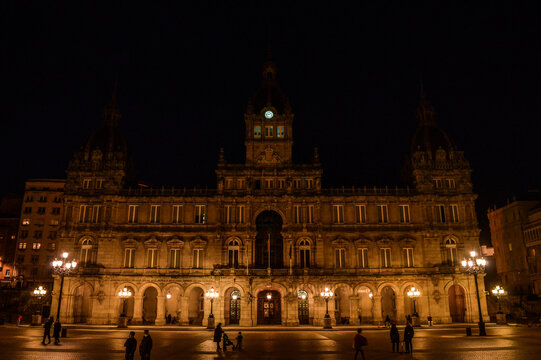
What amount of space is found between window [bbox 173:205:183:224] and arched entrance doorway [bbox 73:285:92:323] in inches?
620

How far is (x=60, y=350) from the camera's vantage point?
31328 mm

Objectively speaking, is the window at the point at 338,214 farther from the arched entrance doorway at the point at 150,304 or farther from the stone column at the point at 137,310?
the stone column at the point at 137,310

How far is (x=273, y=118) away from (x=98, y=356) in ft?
166

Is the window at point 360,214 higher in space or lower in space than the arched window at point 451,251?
higher

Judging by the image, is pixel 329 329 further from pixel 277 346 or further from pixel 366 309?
pixel 277 346

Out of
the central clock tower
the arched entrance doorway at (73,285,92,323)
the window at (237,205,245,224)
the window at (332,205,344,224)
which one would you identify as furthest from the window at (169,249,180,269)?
the window at (332,205,344,224)

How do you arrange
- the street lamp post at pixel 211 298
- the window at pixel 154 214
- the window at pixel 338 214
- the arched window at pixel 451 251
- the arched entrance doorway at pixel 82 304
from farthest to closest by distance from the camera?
the window at pixel 154 214 < the window at pixel 338 214 < the arched window at pixel 451 251 < the arched entrance doorway at pixel 82 304 < the street lamp post at pixel 211 298

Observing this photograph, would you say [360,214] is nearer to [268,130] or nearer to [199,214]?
[268,130]

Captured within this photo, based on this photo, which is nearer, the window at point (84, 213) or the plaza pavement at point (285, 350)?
the plaza pavement at point (285, 350)

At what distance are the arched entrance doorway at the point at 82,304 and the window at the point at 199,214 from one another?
18441mm

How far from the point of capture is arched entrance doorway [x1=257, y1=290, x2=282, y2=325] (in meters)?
65.3

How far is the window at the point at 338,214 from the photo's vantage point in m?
68.1

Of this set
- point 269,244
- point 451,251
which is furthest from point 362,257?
point 269,244

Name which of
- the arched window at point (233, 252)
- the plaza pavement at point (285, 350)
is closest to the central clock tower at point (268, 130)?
the arched window at point (233, 252)
